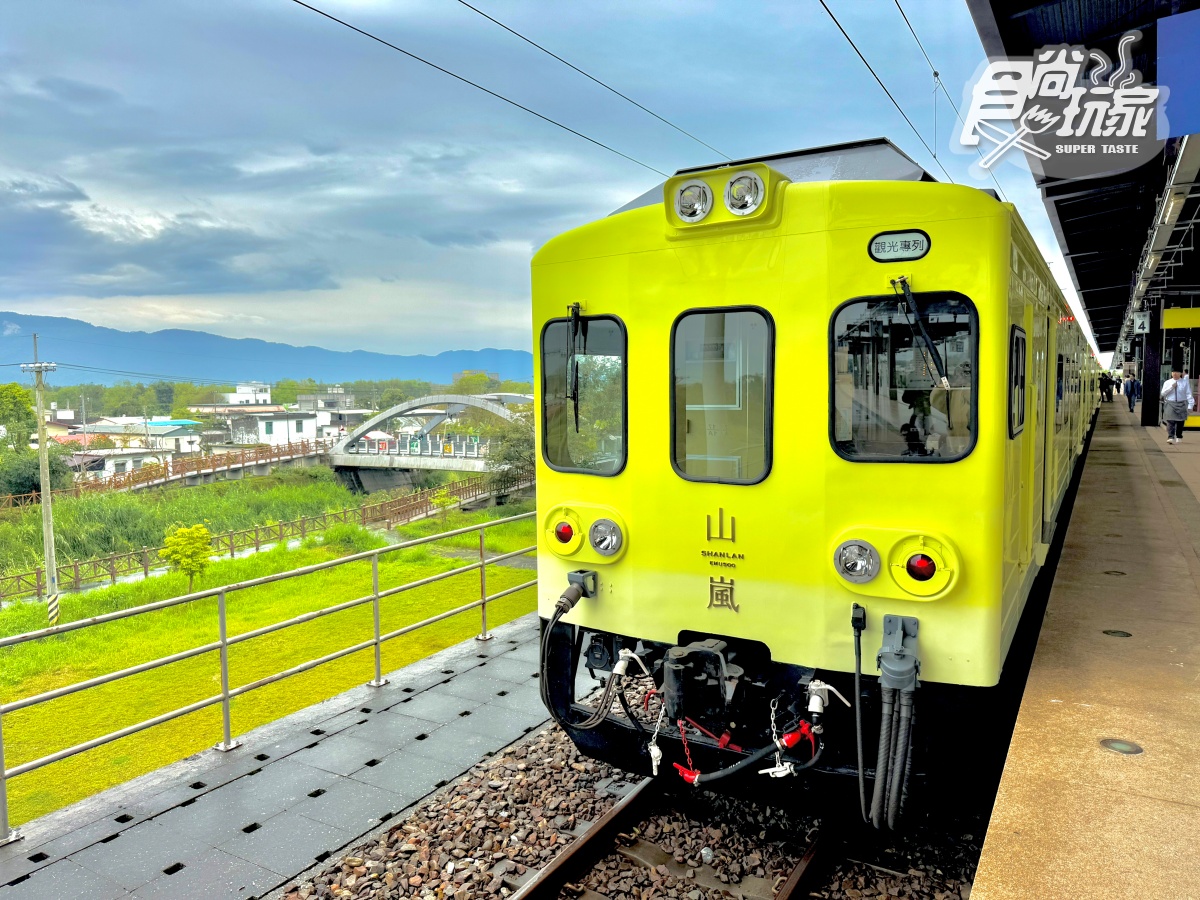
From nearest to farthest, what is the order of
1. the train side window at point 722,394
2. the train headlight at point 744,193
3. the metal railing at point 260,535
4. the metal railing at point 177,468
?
the train headlight at point 744,193 < the train side window at point 722,394 < the metal railing at point 260,535 < the metal railing at point 177,468

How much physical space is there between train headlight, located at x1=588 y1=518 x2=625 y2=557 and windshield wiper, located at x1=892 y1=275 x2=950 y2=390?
173cm

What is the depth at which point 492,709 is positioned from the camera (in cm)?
614

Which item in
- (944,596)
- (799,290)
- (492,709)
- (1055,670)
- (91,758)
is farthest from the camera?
(91,758)

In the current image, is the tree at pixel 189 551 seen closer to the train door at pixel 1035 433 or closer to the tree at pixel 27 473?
the tree at pixel 27 473

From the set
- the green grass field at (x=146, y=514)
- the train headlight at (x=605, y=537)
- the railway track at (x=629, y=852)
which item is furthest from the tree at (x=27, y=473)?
the train headlight at (x=605, y=537)

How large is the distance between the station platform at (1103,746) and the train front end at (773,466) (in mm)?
546

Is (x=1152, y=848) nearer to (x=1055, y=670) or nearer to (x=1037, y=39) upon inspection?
(x=1055, y=670)

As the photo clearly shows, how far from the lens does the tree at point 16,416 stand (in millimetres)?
61344

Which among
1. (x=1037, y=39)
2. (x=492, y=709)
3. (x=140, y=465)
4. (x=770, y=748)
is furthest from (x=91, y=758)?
(x=140, y=465)

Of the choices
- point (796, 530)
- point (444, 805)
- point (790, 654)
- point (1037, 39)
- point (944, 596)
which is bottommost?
point (444, 805)

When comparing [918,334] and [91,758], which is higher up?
[918,334]

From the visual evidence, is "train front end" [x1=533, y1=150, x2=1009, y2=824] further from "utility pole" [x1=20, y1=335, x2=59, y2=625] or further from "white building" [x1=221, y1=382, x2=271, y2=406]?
"white building" [x1=221, y1=382, x2=271, y2=406]

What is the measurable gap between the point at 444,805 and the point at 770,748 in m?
2.02

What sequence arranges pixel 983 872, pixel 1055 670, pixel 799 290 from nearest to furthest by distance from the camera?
pixel 983 872 < pixel 799 290 < pixel 1055 670
